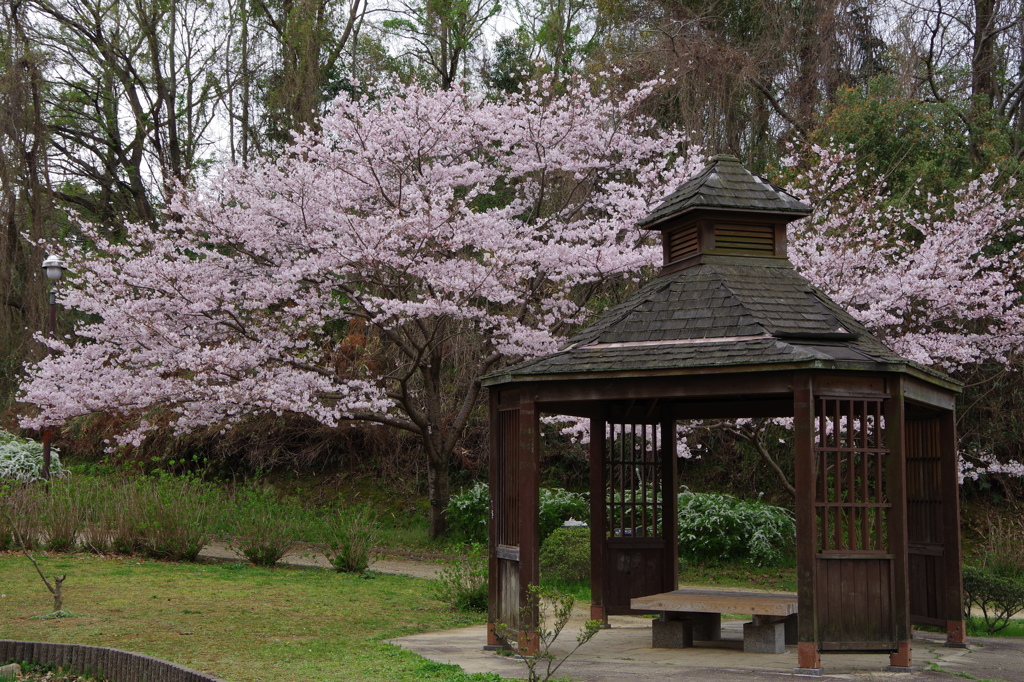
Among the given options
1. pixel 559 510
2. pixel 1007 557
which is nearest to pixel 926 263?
pixel 1007 557

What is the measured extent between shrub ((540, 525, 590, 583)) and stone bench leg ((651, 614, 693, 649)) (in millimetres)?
4283

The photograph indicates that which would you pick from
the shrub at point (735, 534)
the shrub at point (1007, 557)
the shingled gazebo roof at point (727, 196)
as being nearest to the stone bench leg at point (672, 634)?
the shingled gazebo roof at point (727, 196)

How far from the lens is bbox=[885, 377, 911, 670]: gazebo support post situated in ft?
23.1

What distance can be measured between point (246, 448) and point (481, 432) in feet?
16.4

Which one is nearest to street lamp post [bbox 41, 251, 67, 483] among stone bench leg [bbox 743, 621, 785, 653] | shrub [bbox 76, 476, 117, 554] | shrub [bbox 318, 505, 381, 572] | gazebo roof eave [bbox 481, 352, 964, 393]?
shrub [bbox 76, 476, 117, 554]

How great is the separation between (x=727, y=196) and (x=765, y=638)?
11.8ft

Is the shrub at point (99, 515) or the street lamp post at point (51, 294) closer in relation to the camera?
the shrub at point (99, 515)

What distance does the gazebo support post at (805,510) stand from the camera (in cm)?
684

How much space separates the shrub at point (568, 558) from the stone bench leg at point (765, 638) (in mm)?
4730

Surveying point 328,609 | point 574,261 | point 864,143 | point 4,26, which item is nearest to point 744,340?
point 328,609

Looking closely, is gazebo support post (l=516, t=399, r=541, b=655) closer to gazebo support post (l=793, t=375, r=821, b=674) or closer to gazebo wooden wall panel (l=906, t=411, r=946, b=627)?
gazebo support post (l=793, t=375, r=821, b=674)

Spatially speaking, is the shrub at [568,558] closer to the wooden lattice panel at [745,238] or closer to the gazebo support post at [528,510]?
the gazebo support post at [528,510]

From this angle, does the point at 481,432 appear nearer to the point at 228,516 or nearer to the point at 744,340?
the point at 228,516

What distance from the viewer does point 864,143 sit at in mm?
16953
